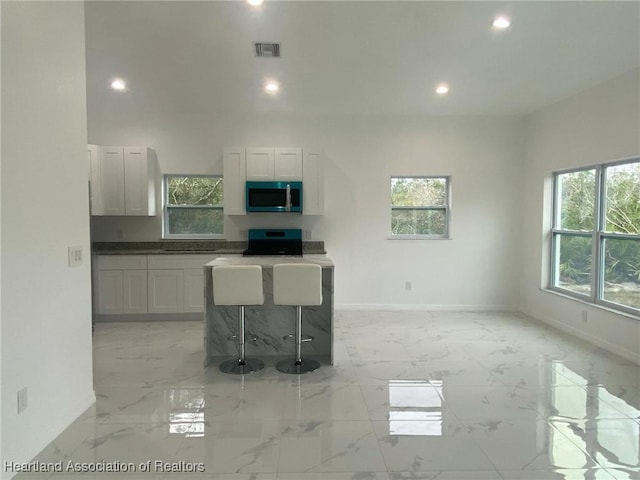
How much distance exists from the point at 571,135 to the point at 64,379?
564 cm

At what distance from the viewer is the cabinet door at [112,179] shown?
17.5ft

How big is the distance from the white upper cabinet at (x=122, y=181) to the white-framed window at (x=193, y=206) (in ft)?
1.47

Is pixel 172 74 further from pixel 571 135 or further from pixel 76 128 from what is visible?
pixel 571 135

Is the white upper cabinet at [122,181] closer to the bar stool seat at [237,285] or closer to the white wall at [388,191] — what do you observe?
the white wall at [388,191]

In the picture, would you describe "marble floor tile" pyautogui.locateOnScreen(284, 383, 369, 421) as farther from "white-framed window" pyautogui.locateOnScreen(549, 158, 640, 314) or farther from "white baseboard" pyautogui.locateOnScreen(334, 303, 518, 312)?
"white-framed window" pyautogui.locateOnScreen(549, 158, 640, 314)

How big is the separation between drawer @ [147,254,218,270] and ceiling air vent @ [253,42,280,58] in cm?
276

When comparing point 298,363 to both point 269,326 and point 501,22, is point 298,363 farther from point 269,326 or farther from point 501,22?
point 501,22

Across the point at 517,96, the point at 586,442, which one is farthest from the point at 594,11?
the point at 586,442

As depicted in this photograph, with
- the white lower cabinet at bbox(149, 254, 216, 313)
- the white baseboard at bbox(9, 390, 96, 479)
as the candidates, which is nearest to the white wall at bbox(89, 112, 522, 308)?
the white lower cabinet at bbox(149, 254, 216, 313)

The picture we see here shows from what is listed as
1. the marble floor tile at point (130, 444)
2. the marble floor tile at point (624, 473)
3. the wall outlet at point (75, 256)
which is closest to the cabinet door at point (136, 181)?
the wall outlet at point (75, 256)

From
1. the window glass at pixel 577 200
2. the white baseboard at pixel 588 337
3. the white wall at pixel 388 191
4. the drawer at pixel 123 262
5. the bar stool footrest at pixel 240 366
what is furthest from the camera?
the white wall at pixel 388 191

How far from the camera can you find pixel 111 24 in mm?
3131

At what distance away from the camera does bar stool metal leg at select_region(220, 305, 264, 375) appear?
141 inches

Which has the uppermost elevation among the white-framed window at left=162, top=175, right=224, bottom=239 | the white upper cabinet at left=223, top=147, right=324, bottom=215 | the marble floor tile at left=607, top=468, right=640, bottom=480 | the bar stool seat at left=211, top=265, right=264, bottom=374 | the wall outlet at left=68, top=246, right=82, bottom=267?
the white upper cabinet at left=223, top=147, right=324, bottom=215
